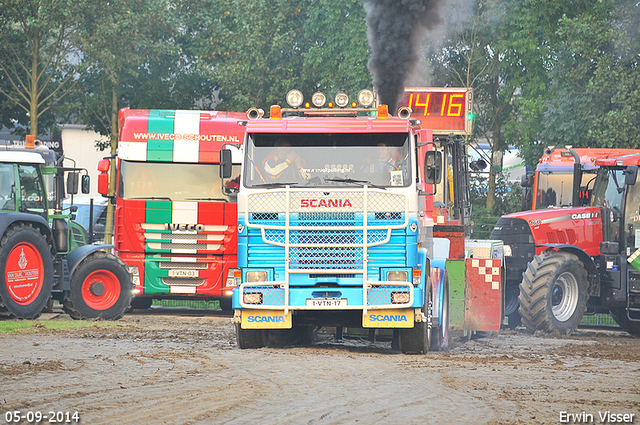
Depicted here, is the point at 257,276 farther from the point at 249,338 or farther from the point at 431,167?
the point at 431,167

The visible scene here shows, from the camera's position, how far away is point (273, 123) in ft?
39.2

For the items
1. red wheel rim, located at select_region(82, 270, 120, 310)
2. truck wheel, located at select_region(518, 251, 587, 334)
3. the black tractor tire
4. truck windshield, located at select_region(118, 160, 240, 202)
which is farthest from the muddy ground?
A: truck windshield, located at select_region(118, 160, 240, 202)

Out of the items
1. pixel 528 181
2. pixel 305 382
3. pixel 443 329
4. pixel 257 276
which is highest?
pixel 528 181

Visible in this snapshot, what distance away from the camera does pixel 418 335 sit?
12.0 metres

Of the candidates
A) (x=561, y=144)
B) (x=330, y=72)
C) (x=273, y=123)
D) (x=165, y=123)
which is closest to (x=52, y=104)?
(x=330, y=72)

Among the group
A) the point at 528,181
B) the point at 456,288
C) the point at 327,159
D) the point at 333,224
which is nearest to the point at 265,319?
the point at 333,224

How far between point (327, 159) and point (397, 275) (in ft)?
5.61

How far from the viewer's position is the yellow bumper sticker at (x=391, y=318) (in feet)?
37.5

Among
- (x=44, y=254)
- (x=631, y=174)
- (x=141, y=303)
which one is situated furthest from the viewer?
(x=141, y=303)

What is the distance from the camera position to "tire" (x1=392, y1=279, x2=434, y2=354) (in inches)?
470

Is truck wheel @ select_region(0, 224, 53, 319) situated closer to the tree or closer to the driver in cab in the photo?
the driver in cab

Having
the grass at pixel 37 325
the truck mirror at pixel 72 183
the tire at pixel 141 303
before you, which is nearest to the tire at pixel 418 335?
the grass at pixel 37 325

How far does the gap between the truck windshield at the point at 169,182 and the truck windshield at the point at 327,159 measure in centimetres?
542

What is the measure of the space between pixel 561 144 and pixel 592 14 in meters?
4.26
